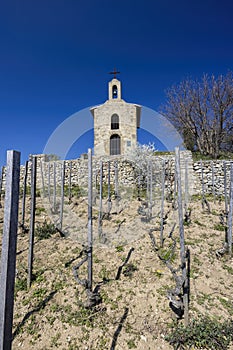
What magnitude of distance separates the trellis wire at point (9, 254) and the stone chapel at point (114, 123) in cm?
1435

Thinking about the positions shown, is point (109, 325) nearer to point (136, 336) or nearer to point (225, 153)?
point (136, 336)

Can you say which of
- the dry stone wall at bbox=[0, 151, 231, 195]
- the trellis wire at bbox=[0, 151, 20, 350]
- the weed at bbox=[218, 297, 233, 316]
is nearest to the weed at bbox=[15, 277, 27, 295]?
the trellis wire at bbox=[0, 151, 20, 350]

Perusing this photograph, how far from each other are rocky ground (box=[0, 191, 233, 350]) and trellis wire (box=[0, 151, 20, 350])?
1745mm

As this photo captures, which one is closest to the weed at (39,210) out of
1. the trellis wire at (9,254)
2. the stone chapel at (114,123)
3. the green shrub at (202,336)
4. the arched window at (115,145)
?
the green shrub at (202,336)

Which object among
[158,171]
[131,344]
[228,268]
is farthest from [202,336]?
[158,171]

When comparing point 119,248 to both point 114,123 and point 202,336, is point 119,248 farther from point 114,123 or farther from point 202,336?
point 114,123

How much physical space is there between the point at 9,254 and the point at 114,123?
53.3 feet

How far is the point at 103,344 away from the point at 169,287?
1.39 m

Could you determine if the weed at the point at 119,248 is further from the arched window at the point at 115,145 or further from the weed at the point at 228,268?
the arched window at the point at 115,145

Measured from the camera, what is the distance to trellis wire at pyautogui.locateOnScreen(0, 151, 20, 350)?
1.04m

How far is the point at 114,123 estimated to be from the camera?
653 inches

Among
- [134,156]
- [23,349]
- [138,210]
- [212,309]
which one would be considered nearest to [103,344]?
[23,349]

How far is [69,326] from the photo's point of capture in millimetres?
2574

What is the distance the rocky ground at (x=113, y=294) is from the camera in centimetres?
245
